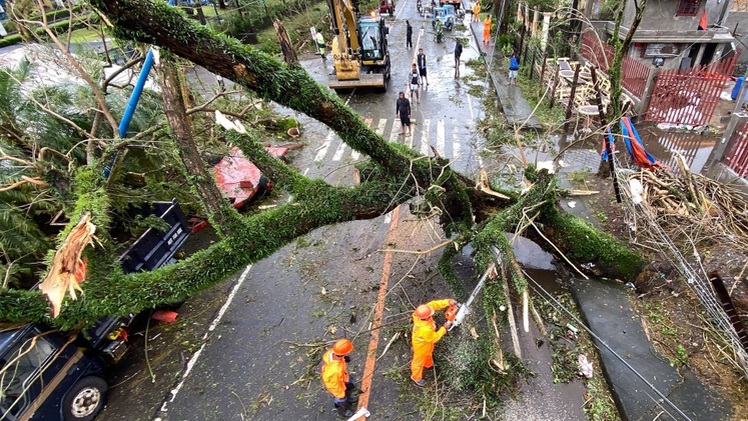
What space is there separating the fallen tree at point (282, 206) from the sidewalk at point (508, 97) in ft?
12.1

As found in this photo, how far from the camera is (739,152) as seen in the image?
6887 mm

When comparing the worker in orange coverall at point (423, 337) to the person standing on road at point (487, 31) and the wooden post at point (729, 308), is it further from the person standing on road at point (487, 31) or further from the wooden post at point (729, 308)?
the person standing on road at point (487, 31)

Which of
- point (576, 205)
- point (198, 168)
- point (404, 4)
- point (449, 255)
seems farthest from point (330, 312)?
point (404, 4)

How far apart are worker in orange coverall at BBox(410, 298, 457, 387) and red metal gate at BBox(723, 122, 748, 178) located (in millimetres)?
6392

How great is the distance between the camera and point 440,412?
449 centimetres

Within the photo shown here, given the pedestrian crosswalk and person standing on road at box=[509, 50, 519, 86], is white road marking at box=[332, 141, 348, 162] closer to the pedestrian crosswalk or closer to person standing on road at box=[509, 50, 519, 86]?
the pedestrian crosswalk

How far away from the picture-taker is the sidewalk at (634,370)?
14.0 ft

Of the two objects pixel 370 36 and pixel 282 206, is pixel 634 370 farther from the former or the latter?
pixel 370 36

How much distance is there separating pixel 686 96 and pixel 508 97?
16.5 feet

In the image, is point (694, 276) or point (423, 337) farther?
point (694, 276)

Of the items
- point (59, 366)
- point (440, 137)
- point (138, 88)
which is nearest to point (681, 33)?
point (440, 137)

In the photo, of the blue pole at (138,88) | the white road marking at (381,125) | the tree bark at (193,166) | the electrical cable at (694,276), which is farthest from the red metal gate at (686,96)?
the blue pole at (138,88)

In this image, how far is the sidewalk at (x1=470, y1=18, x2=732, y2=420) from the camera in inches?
168

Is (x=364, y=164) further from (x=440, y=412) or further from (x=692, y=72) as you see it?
(x=692, y=72)
